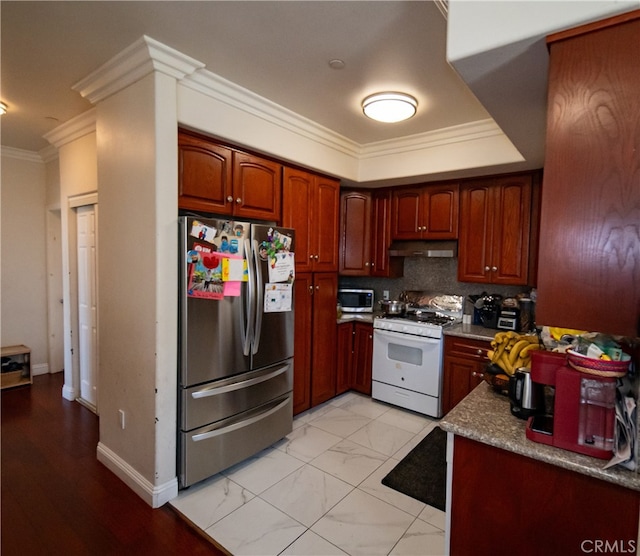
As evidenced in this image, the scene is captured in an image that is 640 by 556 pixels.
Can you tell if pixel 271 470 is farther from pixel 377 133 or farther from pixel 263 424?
pixel 377 133

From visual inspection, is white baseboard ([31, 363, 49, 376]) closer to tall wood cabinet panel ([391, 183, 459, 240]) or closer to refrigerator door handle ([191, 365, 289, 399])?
refrigerator door handle ([191, 365, 289, 399])

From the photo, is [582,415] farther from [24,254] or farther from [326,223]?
[24,254]

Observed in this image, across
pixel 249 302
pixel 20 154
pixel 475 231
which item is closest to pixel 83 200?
pixel 20 154

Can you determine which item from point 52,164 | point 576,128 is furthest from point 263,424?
point 52,164

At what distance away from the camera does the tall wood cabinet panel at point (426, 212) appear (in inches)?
138

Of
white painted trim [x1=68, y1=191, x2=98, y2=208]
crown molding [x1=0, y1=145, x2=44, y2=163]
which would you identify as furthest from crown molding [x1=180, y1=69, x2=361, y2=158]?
crown molding [x1=0, y1=145, x2=44, y2=163]

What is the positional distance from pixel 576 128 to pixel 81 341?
4216 millimetres

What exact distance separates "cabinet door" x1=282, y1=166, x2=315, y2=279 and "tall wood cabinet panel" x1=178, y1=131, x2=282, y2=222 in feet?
0.29

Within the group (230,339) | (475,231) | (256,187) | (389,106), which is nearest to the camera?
(230,339)

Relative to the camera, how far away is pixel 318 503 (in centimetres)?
220

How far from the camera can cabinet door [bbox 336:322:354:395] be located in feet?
12.3

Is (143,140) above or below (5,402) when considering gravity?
above

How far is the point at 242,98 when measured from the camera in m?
2.46

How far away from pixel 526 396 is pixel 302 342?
2086 millimetres
